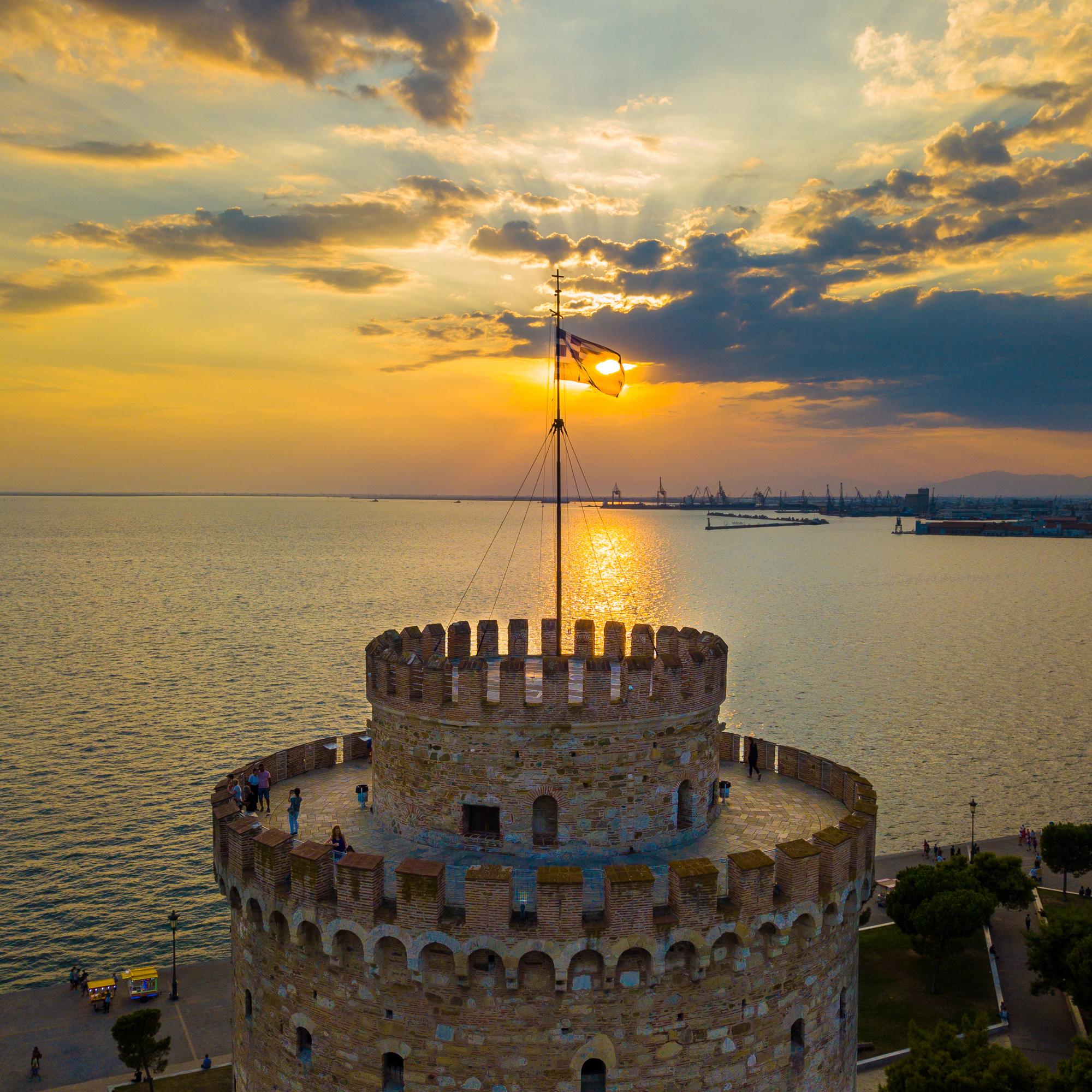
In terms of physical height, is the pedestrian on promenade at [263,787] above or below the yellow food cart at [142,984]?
above

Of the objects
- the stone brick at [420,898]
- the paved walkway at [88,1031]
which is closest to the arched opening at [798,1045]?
the stone brick at [420,898]

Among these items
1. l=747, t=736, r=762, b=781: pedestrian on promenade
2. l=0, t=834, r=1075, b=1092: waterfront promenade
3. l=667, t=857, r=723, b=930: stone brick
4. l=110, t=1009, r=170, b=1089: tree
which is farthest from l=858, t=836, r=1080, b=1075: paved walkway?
l=110, t=1009, r=170, b=1089: tree

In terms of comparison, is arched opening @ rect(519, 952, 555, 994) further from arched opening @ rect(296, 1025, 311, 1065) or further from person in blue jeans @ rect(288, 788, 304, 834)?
person in blue jeans @ rect(288, 788, 304, 834)

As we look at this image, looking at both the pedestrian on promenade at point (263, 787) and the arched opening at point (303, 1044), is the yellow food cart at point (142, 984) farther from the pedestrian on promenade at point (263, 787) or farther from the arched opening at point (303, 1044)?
the arched opening at point (303, 1044)

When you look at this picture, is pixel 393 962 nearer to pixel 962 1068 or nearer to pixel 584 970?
pixel 584 970

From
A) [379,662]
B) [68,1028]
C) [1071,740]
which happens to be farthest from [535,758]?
[1071,740]
